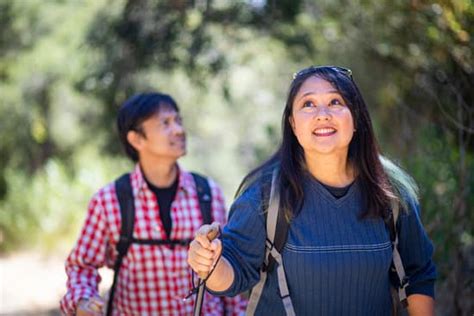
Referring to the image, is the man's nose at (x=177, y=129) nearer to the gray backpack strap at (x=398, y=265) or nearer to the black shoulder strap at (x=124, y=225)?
the black shoulder strap at (x=124, y=225)

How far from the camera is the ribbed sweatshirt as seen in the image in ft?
8.72

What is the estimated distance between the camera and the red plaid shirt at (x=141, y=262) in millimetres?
3559

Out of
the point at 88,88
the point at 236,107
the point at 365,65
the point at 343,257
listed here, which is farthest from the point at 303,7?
the point at 236,107

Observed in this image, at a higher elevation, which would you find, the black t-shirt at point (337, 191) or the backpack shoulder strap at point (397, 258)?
the black t-shirt at point (337, 191)

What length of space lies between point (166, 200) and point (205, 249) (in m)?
1.38

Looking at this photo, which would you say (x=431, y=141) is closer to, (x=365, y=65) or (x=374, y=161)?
(x=374, y=161)

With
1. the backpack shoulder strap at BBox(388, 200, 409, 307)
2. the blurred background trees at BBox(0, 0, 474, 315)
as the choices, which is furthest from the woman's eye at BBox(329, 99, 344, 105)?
the blurred background trees at BBox(0, 0, 474, 315)

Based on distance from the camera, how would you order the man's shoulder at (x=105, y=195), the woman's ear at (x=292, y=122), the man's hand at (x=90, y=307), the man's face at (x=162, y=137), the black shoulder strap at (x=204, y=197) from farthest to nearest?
the man's face at (x=162, y=137) → the black shoulder strap at (x=204, y=197) → the man's shoulder at (x=105, y=195) → the man's hand at (x=90, y=307) → the woman's ear at (x=292, y=122)

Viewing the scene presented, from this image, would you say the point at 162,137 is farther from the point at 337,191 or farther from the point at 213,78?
the point at 213,78

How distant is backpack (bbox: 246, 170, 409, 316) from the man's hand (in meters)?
0.85

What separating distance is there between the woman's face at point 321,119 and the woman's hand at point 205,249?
0.55 m

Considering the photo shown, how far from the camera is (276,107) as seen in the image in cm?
1484

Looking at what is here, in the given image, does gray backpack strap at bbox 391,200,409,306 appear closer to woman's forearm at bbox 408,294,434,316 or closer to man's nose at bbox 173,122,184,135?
woman's forearm at bbox 408,294,434,316

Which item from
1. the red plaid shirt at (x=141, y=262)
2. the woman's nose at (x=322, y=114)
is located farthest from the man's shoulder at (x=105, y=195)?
the woman's nose at (x=322, y=114)
